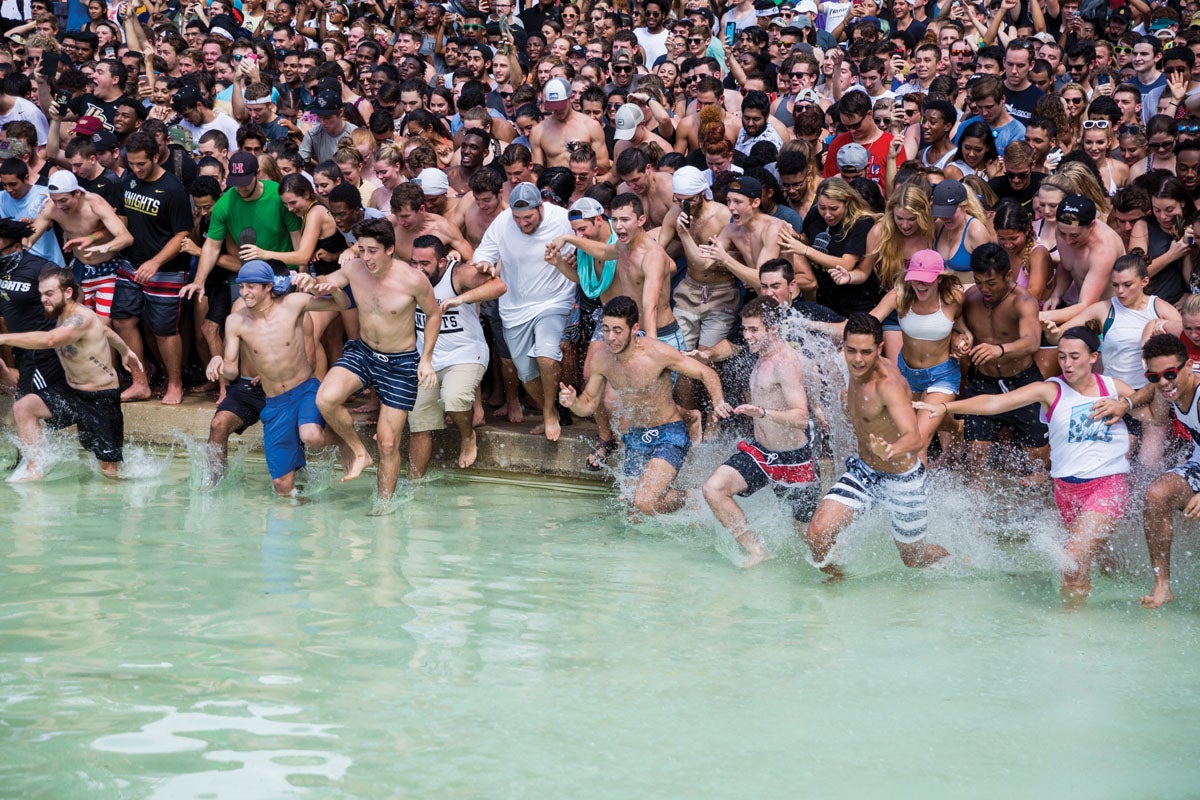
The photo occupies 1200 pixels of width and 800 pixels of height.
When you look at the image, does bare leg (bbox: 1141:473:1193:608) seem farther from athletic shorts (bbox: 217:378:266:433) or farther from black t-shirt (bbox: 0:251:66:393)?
black t-shirt (bbox: 0:251:66:393)

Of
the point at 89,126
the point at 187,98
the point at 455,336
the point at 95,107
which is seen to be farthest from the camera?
the point at 95,107

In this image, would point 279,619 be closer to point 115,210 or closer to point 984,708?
point 984,708

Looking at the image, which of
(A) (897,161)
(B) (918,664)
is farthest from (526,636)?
(A) (897,161)

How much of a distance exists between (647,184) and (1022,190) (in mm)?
2524

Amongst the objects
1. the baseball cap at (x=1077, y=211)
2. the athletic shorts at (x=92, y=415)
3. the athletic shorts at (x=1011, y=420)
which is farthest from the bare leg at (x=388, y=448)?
the baseball cap at (x=1077, y=211)

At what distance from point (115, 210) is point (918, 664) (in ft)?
24.5

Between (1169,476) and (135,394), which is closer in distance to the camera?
(1169,476)

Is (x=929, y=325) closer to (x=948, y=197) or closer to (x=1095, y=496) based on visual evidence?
(x=948, y=197)

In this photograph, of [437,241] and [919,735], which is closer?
[919,735]

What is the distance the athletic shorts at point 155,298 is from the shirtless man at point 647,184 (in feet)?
12.2

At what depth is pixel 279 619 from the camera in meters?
6.75

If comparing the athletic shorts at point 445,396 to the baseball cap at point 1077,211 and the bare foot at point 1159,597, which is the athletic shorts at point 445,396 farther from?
the bare foot at point 1159,597

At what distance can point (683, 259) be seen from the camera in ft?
30.5

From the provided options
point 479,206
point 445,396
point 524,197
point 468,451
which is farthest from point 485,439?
point 524,197
